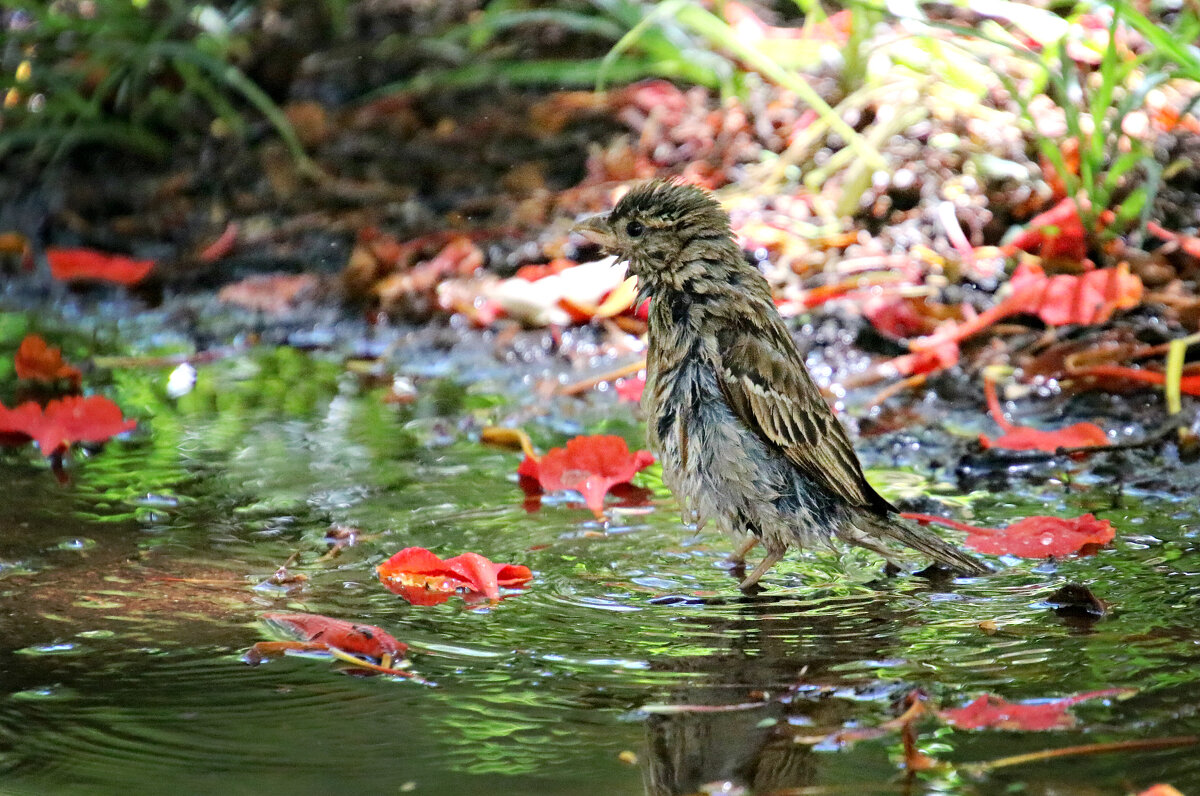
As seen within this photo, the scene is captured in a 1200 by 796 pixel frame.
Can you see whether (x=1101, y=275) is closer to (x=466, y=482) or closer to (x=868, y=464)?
(x=868, y=464)

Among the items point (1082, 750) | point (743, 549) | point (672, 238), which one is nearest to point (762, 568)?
point (743, 549)

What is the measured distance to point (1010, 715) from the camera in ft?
8.37

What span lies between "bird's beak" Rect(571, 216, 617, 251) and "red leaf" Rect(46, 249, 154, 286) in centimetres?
336

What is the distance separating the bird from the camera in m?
3.72

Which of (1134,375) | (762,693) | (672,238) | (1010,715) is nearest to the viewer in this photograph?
(1010,715)

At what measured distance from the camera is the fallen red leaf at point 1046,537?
3584mm

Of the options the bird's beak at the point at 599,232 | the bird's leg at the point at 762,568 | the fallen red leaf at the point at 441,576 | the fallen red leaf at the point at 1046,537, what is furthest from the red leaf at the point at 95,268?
the fallen red leaf at the point at 1046,537

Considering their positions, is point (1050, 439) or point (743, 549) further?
point (1050, 439)

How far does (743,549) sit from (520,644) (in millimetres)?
919

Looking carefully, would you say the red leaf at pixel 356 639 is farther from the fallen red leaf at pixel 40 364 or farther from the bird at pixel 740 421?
the fallen red leaf at pixel 40 364

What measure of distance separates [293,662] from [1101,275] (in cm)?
335

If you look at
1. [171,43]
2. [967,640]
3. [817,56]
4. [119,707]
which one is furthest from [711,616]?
[171,43]

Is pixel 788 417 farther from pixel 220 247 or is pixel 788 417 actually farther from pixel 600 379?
pixel 220 247

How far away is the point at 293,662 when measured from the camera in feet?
9.65
